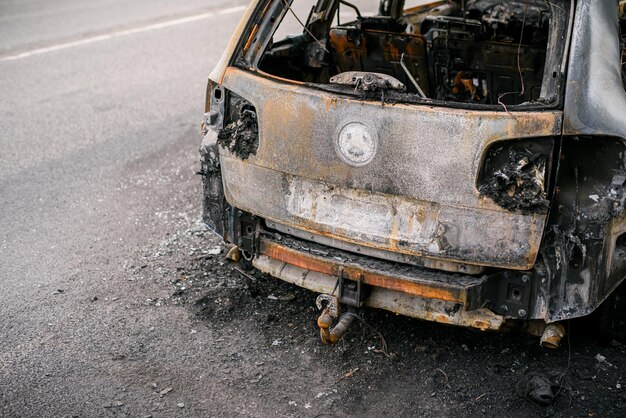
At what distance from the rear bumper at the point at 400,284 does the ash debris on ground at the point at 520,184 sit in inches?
16.1

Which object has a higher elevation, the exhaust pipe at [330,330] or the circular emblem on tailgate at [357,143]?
the circular emblem on tailgate at [357,143]

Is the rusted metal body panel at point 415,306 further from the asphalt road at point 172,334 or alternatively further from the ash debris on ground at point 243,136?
the ash debris on ground at point 243,136

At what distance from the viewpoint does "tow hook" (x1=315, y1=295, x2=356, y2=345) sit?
161 inches

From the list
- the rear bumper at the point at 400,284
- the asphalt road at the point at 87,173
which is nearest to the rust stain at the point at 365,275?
the rear bumper at the point at 400,284

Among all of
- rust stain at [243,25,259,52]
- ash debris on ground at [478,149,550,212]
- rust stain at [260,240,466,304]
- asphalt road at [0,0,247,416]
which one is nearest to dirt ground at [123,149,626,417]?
asphalt road at [0,0,247,416]

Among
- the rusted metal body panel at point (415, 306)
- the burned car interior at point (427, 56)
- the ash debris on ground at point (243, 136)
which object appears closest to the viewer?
the rusted metal body panel at point (415, 306)

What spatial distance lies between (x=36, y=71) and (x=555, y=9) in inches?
268

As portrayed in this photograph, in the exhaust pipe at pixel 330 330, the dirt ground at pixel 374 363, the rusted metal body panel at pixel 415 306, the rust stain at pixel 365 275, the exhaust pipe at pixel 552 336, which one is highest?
the rust stain at pixel 365 275

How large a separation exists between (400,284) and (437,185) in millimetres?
520

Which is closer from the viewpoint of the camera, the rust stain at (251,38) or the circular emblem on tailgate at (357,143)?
the circular emblem on tailgate at (357,143)

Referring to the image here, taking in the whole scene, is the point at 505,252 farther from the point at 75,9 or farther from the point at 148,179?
the point at 75,9

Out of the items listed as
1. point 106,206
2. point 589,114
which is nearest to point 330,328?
point 589,114

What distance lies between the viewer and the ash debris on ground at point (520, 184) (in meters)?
3.66

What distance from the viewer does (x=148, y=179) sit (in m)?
6.68
